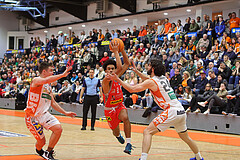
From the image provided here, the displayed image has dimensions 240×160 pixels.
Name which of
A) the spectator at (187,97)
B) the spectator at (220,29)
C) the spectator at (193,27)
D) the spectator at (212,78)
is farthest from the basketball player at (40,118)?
the spectator at (193,27)

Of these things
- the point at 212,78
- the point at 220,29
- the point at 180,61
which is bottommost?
the point at 212,78

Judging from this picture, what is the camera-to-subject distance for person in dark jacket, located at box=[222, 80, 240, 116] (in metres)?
10.8

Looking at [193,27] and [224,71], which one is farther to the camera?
[193,27]

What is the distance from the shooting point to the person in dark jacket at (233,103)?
1077 centimetres

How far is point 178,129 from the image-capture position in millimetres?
5609

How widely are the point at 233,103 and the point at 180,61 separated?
409cm

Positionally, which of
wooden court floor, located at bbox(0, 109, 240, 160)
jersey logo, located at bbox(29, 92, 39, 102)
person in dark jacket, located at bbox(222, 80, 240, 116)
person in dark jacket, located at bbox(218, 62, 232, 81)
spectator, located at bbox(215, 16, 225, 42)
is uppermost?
spectator, located at bbox(215, 16, 225, 42)

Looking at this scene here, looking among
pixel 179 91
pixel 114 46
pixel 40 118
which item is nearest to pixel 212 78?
pixel 179 91

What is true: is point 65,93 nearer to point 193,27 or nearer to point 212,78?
point 193,27

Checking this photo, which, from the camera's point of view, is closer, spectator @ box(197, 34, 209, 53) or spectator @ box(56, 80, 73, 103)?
spectator @ box(197, 34, 209, 53)

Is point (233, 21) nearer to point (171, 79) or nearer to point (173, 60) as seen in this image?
point (173, 60)

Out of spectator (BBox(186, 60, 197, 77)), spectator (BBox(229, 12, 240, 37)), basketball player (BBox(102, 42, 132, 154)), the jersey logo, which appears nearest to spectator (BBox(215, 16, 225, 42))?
spectator (BBox(229, 12, 240, 37))

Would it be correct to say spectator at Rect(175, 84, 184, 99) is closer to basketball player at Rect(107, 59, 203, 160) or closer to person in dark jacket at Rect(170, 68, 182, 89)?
person in dark jacket at Rect(170, 68, 182, 89)

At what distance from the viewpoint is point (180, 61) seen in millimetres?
14703
